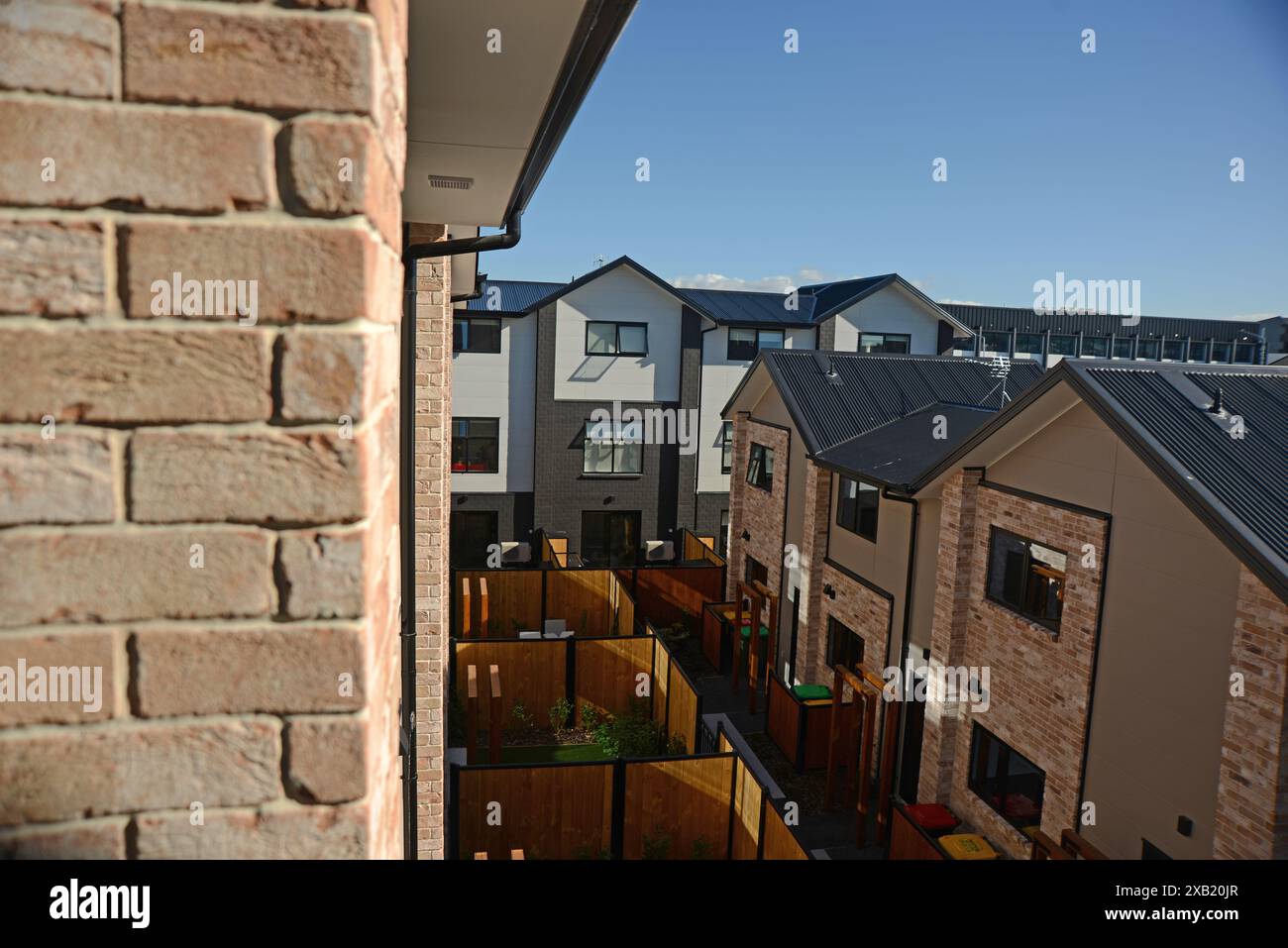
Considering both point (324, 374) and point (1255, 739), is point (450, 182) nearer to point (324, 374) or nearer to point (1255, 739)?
point (324, 374)

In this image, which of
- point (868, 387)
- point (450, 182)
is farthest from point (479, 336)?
point (450, 182)

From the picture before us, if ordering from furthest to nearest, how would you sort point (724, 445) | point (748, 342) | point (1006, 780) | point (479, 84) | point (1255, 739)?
point (748, 342) → point (724, 445) → point (1006, 780) → point (1255, 739) → point (479, 84)

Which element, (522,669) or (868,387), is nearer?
(522,669)

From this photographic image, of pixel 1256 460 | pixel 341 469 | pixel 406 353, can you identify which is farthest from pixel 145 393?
pixel 1256 460

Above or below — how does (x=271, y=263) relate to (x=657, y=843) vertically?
above

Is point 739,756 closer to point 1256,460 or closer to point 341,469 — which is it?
point 1256,460

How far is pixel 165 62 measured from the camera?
1.11 m

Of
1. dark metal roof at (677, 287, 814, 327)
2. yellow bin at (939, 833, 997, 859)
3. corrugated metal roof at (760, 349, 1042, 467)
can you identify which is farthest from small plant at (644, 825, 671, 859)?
dark metal roof at (677, 287, 814, 327)

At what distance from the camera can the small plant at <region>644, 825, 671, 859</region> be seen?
12.5 m

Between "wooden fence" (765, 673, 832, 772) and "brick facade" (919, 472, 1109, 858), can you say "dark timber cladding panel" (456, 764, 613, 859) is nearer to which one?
"wooden fence" (765, 673, 832, 772)

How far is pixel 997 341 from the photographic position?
59.0 metres

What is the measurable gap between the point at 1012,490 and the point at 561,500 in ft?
64.9

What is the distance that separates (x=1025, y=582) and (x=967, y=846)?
3.94m

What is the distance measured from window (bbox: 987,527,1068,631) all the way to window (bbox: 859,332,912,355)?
74.0ft
